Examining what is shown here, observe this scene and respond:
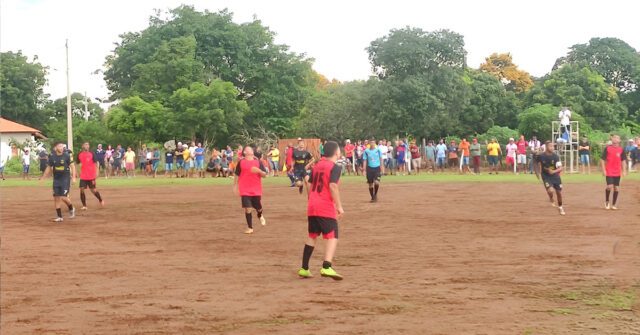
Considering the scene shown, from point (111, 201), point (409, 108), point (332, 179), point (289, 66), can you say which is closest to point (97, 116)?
point (289, 66)

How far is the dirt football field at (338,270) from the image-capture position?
7.23 metres

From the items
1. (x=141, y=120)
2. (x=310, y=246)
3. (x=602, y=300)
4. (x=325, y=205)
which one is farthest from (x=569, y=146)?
(x=602, y=300)

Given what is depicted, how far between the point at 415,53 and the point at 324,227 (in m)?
35.1

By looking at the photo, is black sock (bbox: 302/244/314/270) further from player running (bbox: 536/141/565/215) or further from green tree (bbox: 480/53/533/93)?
green tree (bbox: 480/53/533/93)

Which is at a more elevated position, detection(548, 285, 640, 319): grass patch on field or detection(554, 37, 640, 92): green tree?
detection(554, 37, 640, 92): green tree

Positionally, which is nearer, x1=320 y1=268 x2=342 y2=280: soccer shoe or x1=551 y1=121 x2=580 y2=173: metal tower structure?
x1=320 y1=268 x2=342 y2=280: soccer shoe

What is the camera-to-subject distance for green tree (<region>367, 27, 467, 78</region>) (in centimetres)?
4394

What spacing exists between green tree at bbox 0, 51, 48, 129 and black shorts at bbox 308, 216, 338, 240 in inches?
2578

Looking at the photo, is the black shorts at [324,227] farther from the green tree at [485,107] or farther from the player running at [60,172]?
the green tree at [485,107]

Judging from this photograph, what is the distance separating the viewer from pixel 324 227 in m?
9.87

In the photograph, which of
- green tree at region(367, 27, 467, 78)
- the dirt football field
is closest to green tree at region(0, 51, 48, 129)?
green tree at region(367, 27, 467, 78)

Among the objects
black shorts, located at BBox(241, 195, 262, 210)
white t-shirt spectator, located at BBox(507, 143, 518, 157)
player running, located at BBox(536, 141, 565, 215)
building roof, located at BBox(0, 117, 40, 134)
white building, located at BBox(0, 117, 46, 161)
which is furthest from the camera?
building roof, located at BBox(0, 117, 40, 134)

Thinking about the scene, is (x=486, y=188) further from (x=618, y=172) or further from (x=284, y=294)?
(x=284, y=294)

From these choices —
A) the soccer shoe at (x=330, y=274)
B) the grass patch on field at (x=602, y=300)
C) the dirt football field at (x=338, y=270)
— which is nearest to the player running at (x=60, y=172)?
the dirt football field at (x=338, y=270)
